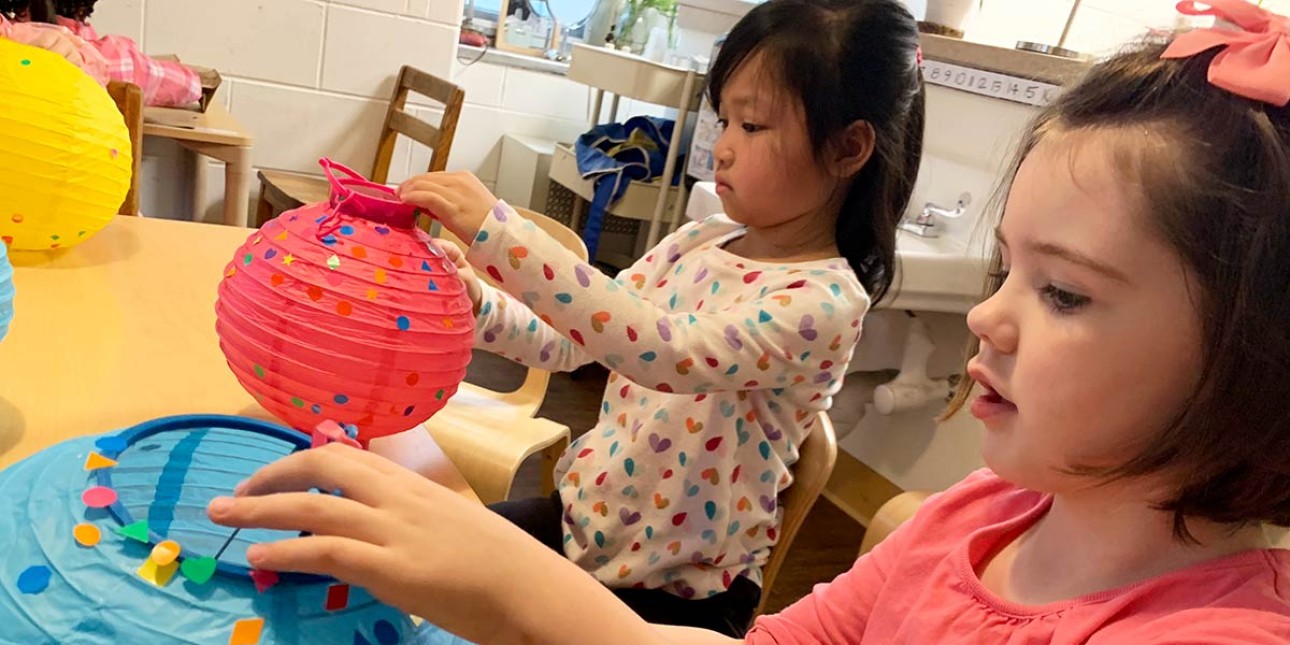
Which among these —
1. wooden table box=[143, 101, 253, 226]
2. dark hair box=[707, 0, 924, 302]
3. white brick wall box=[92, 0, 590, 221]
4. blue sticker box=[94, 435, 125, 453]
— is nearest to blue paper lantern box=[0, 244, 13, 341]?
Answer: blue sticker box=[94, 435, 125, 453]

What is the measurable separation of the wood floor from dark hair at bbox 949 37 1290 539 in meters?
1.54

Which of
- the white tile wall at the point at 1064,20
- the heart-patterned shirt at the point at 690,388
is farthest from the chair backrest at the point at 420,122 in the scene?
the heart-patterned shirt at the point at 690,388

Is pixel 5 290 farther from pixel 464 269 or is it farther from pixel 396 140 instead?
pixel 396 140

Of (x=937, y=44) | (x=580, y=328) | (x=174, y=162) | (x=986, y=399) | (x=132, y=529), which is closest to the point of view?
(x=132, y=529)

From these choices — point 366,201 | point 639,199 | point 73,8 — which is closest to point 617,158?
point 639,199

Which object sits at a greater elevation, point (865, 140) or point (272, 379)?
point (865, 140)

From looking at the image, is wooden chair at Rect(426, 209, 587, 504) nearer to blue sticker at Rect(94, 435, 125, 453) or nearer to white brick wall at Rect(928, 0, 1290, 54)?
blue sticker at Rect(94, 435, 125, 453)

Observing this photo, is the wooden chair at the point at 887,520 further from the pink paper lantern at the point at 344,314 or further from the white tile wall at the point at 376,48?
the white tile wall at the point at 376,48

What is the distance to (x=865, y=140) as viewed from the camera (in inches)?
40.9

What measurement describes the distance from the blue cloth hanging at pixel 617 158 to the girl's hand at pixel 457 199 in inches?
76.4

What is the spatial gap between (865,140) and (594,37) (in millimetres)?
2474

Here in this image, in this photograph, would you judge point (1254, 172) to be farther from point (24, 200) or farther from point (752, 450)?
point (24, 200)

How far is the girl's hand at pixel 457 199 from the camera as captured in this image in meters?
0.78

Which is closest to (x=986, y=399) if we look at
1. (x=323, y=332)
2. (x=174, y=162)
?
(x=323, y=332)
